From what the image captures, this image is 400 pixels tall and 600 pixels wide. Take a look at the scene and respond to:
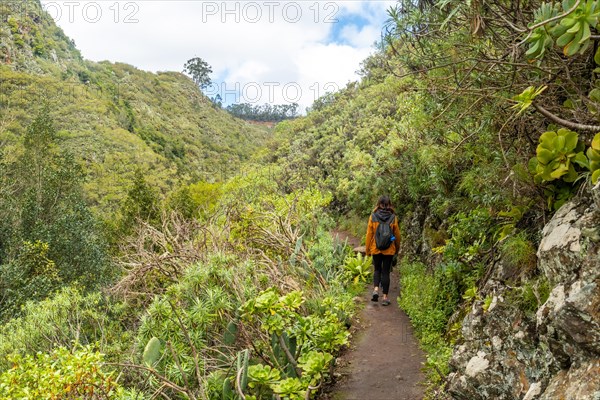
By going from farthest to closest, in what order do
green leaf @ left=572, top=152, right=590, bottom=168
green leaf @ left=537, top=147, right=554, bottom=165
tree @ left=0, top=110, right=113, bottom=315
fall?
tree @ left=0, top=110, right=113, bottom=315 < green leaf @ left=537, top=147, right=554, bottom=165 < green leaf @ left=572, top=152, right=590, bottom=168

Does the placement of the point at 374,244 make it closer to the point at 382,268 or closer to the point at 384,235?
the point at 384,235

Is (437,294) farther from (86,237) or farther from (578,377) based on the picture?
(86,237)

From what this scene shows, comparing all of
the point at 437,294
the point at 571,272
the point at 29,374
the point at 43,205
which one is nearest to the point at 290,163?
the point at 43,205

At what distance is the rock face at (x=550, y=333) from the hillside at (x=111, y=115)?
122 feet

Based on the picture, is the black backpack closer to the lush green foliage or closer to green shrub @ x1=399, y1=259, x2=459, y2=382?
green shrub @ x1=399, y1=259, x2=459, y2=382

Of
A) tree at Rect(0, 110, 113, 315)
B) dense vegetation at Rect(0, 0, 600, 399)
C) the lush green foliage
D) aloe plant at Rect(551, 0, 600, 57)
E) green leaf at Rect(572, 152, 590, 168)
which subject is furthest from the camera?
tree at Rect(0, 110, 113, 315)

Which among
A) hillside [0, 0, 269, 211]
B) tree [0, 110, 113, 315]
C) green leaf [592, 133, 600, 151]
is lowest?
tree [0, 110, 113, 315]

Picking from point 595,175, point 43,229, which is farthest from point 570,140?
point 43,229

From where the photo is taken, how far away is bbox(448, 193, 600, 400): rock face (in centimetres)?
233

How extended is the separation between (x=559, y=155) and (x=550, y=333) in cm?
111

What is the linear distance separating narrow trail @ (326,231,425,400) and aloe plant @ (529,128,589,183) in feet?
8.29

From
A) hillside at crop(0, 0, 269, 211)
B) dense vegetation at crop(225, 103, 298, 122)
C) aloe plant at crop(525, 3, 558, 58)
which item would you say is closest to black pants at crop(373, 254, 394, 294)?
aloe plant at crop(525, 3, 558, 58)

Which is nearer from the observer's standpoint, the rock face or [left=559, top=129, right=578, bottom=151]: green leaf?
the rock face

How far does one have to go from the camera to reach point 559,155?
Answer: 2.85m
